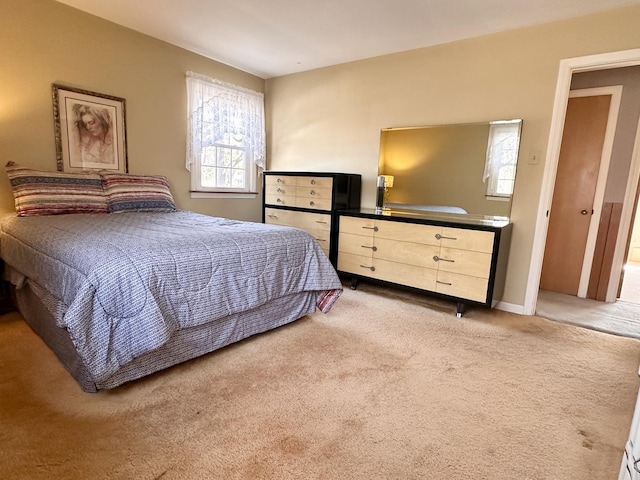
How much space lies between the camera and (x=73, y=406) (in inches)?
59.8

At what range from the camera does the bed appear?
58.2 inches

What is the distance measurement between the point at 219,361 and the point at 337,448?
2.96 feet

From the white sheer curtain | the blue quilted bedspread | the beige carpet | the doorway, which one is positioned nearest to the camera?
the beige carpet

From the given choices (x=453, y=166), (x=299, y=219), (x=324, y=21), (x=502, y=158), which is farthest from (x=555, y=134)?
(x=299, y=219)

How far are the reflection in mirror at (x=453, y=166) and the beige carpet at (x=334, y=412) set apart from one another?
133cm

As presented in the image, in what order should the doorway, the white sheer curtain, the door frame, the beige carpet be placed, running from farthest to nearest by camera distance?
the white sheer curtain → the doorway → the door frame → the beige carpet

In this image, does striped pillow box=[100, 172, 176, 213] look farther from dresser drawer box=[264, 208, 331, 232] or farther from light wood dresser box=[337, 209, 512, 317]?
light wood dresser box=[337, 209, 512, 317]

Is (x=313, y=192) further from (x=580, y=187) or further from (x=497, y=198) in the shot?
(x=580, y=187)

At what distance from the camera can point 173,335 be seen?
69.3 inches

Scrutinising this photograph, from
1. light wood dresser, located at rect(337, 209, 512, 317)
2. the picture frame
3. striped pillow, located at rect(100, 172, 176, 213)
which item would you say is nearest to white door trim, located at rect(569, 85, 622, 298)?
light wood dresser, located at rect(337, 209, 512, 317)

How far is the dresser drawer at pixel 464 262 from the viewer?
264 cm

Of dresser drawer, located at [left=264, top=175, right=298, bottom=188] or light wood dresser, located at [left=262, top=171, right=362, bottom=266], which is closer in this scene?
light wood dresser, located at [left=262, top=171, right=362, bottom=266]

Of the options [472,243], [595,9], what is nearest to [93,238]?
[472,243]

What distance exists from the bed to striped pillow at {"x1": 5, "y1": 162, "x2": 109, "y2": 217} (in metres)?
0.03
